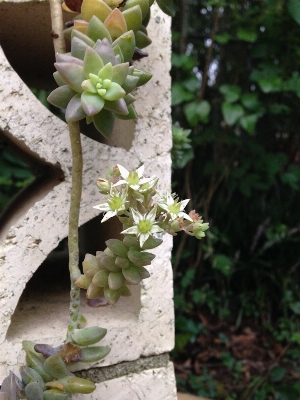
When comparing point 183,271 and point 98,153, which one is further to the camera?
point 183,271

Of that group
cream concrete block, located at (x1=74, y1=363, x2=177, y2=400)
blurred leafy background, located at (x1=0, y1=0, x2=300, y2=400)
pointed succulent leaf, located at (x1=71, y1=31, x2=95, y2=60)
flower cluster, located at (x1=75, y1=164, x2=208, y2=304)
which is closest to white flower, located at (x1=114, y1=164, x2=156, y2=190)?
flower cluster, located at (x1=75, y1=164, x2=208, y2=304)

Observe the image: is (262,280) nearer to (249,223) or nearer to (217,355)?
(249,223)

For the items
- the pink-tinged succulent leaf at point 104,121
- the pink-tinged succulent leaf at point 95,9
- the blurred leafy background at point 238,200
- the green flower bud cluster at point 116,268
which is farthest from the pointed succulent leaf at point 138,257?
the blurred leafy background at point 238,200

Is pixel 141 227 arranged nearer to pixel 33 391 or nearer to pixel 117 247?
pixel 117 247

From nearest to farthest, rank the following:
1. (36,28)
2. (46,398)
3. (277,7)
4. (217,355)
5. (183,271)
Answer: (46,398) → (36,28) → (277,7) → (217,355) → (183,271)

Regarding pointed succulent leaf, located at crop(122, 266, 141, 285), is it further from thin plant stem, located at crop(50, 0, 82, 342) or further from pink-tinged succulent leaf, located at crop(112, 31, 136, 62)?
pink-tinged succulent leaf, located at crop(112, 31, 136, 62)

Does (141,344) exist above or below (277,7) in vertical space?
A: below

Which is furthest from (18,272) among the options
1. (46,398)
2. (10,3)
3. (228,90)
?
(228,90)
